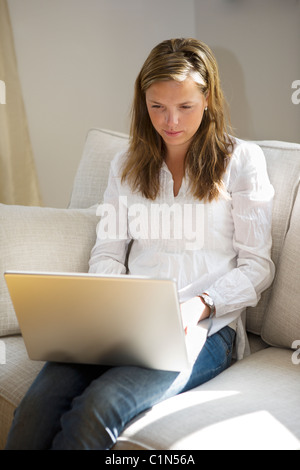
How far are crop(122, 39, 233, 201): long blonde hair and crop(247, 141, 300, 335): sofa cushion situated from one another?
0.47ft

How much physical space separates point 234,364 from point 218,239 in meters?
0.30

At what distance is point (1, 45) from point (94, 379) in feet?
6.05

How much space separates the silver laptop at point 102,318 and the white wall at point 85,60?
4.48ft

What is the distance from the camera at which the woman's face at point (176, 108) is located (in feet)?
4.44

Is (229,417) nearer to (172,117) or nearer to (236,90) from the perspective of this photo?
(172,117)

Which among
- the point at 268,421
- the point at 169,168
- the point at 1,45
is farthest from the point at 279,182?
the point at 1,45

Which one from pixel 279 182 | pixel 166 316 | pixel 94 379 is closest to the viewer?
pixel 166 316

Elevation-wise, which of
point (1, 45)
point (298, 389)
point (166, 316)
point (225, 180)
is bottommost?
point (298, 389)

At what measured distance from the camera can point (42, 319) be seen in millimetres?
1142

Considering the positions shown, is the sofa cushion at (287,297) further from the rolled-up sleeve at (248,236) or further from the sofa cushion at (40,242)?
the sofa cushion at (40,242)

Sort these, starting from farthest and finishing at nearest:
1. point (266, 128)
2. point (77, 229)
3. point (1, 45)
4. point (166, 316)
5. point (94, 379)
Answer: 1. point (1, 45)
2. point (266, 128)
3. point (77, 229)
4. point (94, 379)
5. point (166, 316)

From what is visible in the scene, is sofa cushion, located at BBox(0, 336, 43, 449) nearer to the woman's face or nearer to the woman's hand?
the woman's hand

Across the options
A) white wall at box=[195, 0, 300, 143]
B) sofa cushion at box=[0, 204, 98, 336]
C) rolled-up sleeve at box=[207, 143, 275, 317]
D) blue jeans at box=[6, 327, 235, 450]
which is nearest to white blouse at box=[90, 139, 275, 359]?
rolled-up sleeve at box=[207, 143, 275, 317]

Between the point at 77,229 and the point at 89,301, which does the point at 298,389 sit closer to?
the point at 89,301
